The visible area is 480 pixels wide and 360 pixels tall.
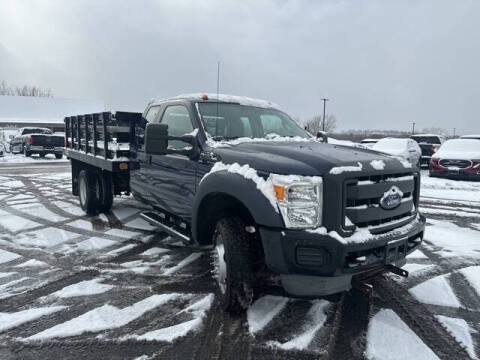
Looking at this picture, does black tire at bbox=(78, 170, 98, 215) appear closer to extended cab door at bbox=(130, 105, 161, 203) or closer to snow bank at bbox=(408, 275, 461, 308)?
extended cab door at bbox=(130, 105, 161, 203)

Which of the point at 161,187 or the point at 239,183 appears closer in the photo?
the point at 239,183

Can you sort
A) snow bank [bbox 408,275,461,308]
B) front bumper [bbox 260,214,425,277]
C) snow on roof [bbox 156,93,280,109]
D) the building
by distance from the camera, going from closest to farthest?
front bumper [bbox 260,214,425,277]
snow bank [bbox 408,275,461,308]
snow on roof [bbox 156,93,280,109]
the building

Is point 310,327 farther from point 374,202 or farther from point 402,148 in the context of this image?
point 402,148

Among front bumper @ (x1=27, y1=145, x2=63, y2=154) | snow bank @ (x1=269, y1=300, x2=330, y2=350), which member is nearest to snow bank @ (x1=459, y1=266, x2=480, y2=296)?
snow bank @ (x1=269, y1=300, x2=330, y2=350)

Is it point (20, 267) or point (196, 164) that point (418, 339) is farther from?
point (20, 267)

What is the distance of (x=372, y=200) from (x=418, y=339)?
1.15 metres

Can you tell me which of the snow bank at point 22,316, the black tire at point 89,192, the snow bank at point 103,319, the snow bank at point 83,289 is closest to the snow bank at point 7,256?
the snow bank at point 83,289

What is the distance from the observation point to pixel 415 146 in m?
16.8

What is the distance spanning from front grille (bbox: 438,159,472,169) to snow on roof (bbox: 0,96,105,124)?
42074 mm

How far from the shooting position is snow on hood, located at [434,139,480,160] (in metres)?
13.4

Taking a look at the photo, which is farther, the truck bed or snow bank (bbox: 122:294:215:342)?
the truck bed

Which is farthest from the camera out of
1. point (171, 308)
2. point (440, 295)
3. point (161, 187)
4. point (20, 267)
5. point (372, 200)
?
point (161, 187)

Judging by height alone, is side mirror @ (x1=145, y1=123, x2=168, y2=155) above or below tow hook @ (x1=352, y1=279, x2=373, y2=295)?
above

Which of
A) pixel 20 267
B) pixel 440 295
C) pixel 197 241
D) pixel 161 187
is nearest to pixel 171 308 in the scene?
pixel 197 241
